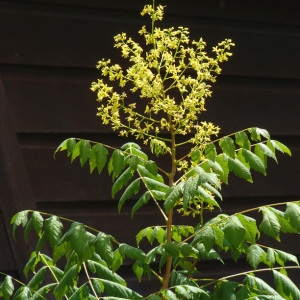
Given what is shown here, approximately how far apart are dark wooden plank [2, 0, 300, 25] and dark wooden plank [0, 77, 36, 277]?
452 mm

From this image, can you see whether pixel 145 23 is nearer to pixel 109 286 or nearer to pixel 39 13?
pixel 39 13

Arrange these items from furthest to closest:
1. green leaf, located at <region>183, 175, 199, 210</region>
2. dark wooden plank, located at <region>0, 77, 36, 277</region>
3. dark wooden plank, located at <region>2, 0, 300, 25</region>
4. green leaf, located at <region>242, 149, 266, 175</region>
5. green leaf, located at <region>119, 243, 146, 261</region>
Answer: dark wooden plank, located at <region>2, 0, 300, 25</region> → dark wooden plank, located at <region>0, 77, 36, 277</region> → green leaf, located at <region>242, 149, 266, 175</region> → green leaf, located at <region>119, 243, 146, 261</region> → green leaf, located at <region>183, 175, 199, 210</region>

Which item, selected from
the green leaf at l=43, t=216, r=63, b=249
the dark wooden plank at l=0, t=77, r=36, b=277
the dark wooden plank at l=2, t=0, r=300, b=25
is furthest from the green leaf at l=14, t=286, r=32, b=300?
the dark wooden plank at l=2, t=0, r=300, b=25

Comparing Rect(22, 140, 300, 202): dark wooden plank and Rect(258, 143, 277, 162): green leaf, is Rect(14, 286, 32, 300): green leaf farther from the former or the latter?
Rect(22, 140, 300, 202): dark wooden plank

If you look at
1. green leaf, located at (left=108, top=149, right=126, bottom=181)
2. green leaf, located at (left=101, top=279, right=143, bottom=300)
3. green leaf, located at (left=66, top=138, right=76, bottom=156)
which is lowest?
green leaf, located at (left=101, top=279, right=143, bottom=300)

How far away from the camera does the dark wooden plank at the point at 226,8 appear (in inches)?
130

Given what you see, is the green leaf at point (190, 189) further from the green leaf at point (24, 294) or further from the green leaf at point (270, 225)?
the green leaf at point (24, 294)

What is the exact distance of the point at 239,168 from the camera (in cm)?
214

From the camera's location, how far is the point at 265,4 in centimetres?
363

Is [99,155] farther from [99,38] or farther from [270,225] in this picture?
[99,38]

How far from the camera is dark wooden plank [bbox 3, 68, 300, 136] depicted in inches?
124

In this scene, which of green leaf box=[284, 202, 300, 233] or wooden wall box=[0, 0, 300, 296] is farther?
wooden wall box=[0, 0, 300, 296]

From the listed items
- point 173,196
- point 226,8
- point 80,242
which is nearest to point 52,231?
point 80,242

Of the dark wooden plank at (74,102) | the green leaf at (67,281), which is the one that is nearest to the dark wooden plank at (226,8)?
the dark wooden plank at (74,102)
